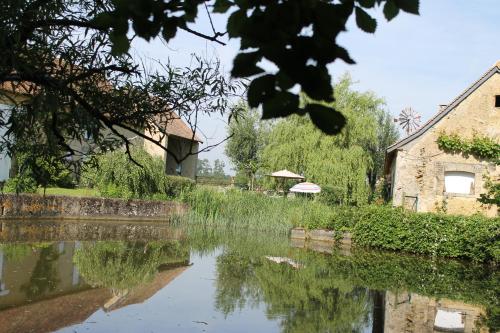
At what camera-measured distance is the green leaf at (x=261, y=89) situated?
142 cm

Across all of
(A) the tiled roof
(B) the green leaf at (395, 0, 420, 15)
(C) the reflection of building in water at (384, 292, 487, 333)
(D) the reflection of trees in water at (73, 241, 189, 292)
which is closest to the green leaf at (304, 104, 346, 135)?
(B) the green leaf at (395, 0, 420, 15)

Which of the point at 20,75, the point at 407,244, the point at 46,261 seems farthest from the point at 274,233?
the point at 20,75

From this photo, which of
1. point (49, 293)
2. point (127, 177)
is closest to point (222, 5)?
point (49, 293)

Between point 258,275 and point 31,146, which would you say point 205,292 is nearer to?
point 258,275

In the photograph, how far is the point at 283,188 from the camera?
30.4 meters

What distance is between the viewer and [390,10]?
174cm

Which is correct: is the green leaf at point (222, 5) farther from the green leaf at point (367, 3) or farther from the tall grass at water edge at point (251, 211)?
the tall grass at water edge at point (251, 211)

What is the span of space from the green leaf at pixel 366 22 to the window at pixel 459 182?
1917cm

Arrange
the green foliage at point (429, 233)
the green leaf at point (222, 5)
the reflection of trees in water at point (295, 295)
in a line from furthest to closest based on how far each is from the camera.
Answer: the green foliage at point (429, 233) → the reflection of trees in water at point (295, 295) → the green leaf at point (222, 5)

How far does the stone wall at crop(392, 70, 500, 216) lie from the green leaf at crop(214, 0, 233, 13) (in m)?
18.6

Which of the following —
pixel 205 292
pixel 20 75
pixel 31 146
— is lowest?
pixel 205 292

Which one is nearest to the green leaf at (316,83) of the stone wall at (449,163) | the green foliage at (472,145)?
the stone wall at (449,163)

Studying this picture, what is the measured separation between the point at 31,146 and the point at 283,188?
2626 cm

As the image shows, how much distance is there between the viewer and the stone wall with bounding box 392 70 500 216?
1923cm
